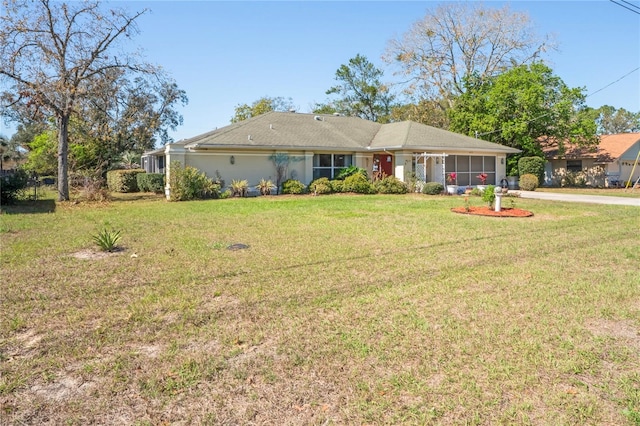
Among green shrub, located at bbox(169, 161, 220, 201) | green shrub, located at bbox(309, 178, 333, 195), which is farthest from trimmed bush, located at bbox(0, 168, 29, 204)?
green shrub, located at bbox(309, 178, 333, 195)

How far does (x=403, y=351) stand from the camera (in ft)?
13.1

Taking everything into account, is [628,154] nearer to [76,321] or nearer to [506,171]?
[506,171]

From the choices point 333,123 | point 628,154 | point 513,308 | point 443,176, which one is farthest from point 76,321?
point 628,154

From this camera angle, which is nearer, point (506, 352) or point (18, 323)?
point (506, 352)

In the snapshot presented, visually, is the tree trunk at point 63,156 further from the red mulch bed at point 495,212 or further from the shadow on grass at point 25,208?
the red mulch bed at point 495,212

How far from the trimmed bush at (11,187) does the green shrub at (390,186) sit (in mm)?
16046

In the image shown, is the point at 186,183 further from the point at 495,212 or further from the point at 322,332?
the point at 322,332

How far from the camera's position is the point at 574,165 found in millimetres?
33125

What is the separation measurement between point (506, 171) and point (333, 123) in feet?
41.6

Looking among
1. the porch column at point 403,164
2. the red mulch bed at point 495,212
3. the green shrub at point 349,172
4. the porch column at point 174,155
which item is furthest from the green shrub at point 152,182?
the red mulch bed at point 495,212

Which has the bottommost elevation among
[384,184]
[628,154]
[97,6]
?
[384,184]

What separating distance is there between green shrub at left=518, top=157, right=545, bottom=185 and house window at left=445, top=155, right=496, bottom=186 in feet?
9.59

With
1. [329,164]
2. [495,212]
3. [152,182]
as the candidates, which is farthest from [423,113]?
[495,212]

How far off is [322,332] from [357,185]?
1881cm
